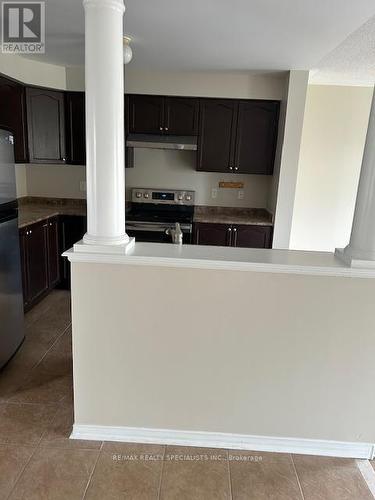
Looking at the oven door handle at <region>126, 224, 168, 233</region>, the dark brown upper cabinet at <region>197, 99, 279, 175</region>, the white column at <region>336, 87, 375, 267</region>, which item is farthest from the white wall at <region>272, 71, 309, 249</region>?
the white column at <region>336, 87, 375, 267</region>

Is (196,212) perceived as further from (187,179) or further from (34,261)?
(34,261)

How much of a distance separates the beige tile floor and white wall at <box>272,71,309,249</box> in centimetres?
245

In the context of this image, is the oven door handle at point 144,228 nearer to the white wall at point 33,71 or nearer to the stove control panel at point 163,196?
the stove control panel at point 163,196

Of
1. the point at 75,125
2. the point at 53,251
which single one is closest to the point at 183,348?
the point at 53,251

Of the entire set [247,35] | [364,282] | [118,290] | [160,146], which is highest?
[247,35]

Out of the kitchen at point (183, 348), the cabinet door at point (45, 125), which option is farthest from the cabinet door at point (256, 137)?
the cabinet door at point (45, 125)

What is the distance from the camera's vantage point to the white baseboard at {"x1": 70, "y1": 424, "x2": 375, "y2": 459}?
1990mm

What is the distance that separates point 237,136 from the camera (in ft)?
13.2

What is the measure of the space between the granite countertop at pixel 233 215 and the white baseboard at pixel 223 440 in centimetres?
230

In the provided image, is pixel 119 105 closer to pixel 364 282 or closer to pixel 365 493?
pixel 364 282

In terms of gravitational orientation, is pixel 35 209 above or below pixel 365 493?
above

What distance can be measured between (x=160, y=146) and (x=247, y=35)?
1.47 meters

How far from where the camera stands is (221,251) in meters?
1.98

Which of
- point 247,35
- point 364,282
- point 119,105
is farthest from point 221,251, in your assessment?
point 247,35
